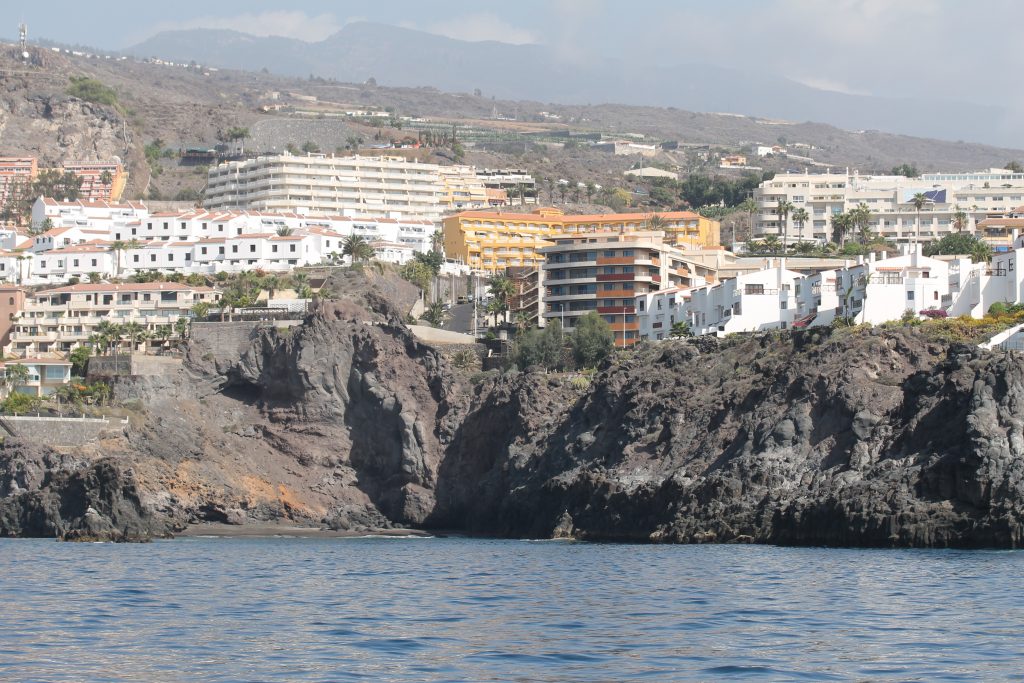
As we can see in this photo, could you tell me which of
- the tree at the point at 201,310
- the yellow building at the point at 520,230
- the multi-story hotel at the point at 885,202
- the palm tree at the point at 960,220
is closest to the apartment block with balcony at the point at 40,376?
the tree at the point at 201,310

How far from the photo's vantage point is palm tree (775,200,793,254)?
158125 mm

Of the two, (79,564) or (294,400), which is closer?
(79,564)

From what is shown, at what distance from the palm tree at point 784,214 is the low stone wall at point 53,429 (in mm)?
75713

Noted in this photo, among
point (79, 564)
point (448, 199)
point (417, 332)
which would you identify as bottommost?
point (79, 564)

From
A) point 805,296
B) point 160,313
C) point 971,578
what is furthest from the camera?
point 160,313

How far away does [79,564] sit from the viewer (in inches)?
2628

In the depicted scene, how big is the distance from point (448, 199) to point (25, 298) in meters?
63.4

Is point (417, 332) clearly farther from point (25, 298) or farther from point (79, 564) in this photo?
point (79, 564)

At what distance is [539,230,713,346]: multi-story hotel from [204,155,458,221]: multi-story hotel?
45243mm

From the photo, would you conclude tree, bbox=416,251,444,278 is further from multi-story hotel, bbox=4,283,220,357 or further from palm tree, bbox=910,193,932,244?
palm tree, bbox=910,193,932,244

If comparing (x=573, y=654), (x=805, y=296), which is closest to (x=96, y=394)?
(x=805, y=296)

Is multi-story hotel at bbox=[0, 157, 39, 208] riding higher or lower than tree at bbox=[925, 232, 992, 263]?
higher

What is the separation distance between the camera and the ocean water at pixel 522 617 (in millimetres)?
36938

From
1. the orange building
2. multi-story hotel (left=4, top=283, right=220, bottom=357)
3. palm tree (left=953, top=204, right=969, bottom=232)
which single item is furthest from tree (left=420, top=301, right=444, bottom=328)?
the orange building
